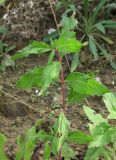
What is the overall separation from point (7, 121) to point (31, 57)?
2.29 feet

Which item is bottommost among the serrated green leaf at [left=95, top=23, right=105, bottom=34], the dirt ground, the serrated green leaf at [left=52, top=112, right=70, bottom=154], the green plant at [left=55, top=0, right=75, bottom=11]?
the dirt ground

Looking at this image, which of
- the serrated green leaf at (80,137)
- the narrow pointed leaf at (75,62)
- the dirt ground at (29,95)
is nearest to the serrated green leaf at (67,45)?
the serrated green leaf at (80,137)

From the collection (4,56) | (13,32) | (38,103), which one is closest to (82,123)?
A: (38,103)

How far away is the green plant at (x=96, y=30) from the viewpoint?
10.00ft

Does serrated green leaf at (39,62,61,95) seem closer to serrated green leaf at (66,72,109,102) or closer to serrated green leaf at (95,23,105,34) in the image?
serrated green leaf at (66,72,109,102)

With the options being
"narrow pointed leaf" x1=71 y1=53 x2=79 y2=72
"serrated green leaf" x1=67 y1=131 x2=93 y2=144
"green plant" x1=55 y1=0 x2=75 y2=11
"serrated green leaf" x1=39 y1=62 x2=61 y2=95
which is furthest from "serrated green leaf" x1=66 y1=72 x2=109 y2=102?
"green plant" x1=55 y1=0 x2=75 y2=11

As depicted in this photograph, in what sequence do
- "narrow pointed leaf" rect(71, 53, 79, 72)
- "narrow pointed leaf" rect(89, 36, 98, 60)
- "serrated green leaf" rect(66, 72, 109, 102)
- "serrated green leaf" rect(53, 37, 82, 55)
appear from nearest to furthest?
"serrated green leaf" rect(53, 37, 82, 55) < "serrated green leaf" rect(66, 72, 109, 102) < "narrow pointed leaf" rect(71, 53, 79, 72) < "narrow pointed leaf" rect(89, 36, 98, 60)

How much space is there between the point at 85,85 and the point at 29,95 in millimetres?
1131

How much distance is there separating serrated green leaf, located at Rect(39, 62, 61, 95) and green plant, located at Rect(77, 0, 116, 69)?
1.42m

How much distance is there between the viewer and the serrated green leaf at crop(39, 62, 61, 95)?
157cm

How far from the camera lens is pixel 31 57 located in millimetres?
3109

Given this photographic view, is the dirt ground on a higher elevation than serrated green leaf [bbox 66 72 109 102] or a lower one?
lower

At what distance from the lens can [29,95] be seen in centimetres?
275

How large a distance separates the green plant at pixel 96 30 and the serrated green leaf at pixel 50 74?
1.42m
